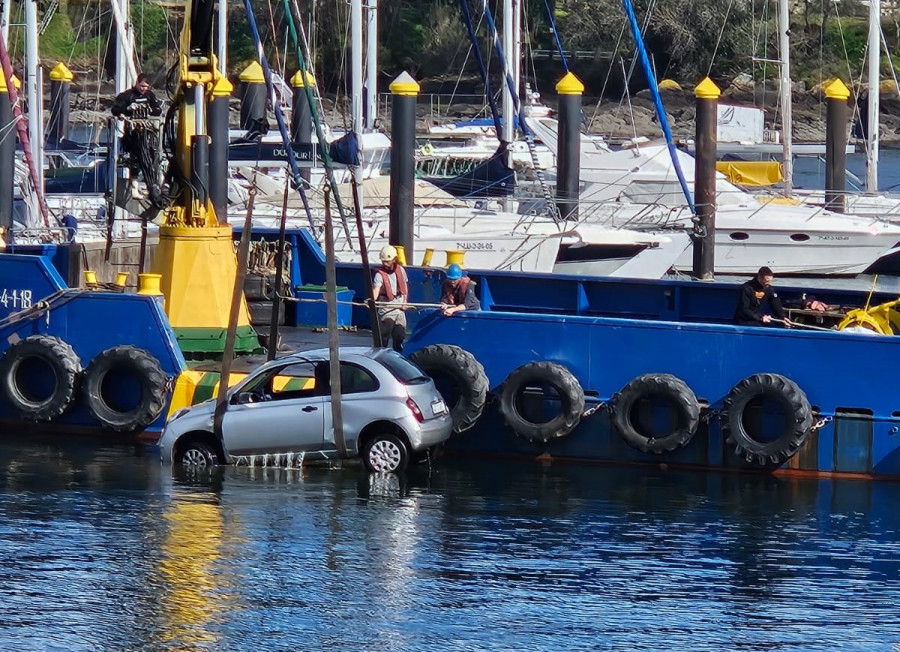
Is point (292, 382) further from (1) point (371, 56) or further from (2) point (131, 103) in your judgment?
(1) point (371, 56)

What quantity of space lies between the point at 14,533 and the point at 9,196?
12.3 m

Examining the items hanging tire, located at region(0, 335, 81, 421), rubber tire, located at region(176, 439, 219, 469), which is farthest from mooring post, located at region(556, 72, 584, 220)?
rubber tire, located at region(176, 439, 219, 469)

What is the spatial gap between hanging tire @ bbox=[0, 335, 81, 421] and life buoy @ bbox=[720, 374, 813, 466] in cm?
778

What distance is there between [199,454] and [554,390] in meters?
4.00

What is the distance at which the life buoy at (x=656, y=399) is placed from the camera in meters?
18.0

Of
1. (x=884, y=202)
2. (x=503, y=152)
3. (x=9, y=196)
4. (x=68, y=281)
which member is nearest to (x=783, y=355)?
(x=68, y=281)

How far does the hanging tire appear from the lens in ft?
65.0

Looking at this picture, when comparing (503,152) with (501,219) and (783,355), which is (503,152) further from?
(783,355)

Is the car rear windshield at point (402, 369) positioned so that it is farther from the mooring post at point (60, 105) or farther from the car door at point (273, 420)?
the mooring post at point (60, 105)

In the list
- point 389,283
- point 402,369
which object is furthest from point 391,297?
point 402,369

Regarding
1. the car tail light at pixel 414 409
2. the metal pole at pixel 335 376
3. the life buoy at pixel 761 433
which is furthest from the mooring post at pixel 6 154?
the life buoy at pixel 761 433

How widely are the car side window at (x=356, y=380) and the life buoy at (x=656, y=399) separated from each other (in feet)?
9.10

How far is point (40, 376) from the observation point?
20266 millimetres

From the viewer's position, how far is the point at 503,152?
38969mm
